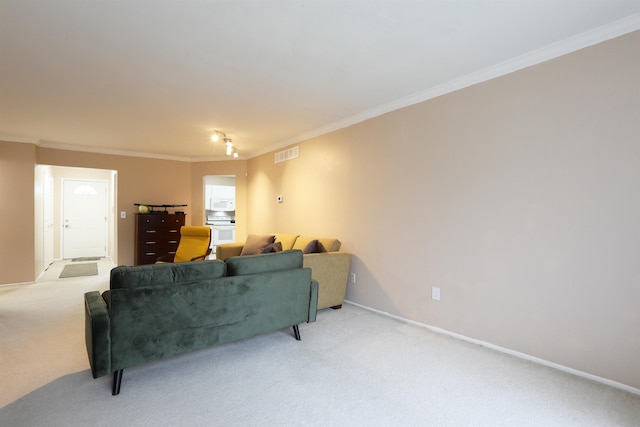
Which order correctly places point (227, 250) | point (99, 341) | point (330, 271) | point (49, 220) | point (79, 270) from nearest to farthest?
1. point (99, 341)
2. point (330, 271)
3. point (227, 250)
4. point (79, 270)
5. point (49, 220)

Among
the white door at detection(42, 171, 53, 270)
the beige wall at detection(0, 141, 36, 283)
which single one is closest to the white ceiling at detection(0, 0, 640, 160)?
the beige wall at detection(0, 141, 36, 283)

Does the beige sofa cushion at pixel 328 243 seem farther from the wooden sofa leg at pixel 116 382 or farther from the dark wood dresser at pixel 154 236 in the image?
the dark wood dresser at pixel 154 236

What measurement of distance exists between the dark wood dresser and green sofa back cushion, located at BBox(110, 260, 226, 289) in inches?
167

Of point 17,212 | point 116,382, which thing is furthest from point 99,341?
point 17,212

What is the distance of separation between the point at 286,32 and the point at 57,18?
149 cm

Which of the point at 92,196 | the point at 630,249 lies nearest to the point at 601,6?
the point at 630,249

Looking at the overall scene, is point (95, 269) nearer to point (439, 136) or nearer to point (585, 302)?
point (439, 136)

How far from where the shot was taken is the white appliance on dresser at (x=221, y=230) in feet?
26.8

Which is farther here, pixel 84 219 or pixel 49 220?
pixel 84 219

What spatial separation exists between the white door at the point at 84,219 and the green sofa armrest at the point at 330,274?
7.49 meters

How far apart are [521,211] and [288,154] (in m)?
3.62

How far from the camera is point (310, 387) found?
208cm

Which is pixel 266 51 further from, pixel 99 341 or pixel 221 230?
pixel 221 230

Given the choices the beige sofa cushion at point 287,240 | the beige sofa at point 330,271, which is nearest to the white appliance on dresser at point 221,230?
the beige sofa cushion at point 287,240
